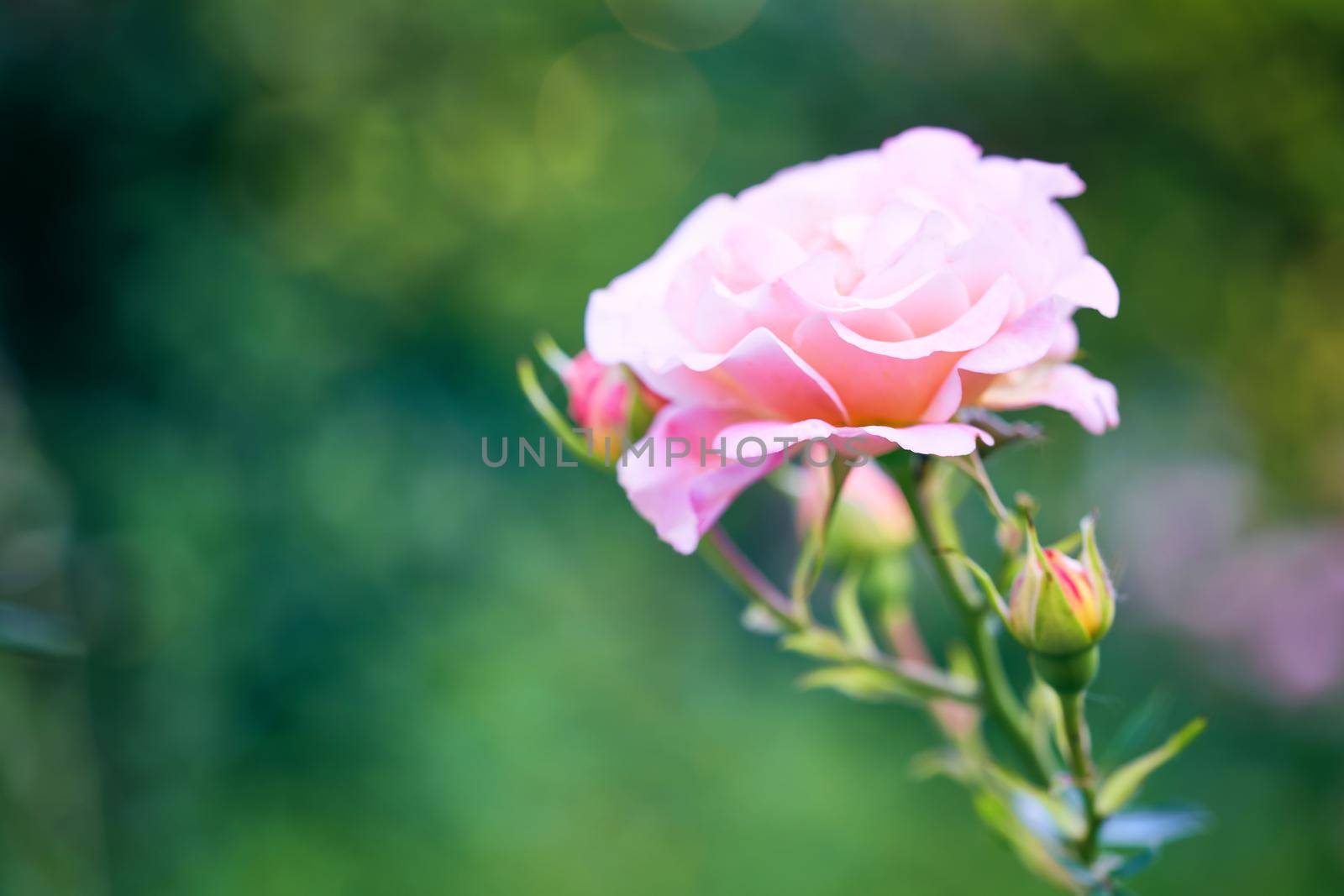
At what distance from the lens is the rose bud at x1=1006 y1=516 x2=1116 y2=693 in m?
0.43

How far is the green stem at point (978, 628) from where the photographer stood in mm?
493

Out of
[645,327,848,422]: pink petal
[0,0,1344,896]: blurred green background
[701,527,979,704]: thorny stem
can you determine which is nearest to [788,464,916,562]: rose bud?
[701,527,979,704]: thorny stem

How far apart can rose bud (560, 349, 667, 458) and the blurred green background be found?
3.42 ft

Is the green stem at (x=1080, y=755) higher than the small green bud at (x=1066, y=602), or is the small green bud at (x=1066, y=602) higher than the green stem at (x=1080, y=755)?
the small green bud at (x=1066, y=602)

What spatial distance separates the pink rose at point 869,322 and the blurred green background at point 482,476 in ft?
3.79

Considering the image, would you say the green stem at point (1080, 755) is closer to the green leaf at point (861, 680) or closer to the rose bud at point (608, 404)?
the green leaf at point (861, 680)

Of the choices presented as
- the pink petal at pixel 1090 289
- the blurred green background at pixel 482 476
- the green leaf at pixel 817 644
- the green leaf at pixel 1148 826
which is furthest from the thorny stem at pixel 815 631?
the blurred green background at pixel 482 476

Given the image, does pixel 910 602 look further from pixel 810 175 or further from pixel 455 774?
pixel 810 175

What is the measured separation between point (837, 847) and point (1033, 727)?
1087 millimetres

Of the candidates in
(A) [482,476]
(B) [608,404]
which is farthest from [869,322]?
(A) [482,476]

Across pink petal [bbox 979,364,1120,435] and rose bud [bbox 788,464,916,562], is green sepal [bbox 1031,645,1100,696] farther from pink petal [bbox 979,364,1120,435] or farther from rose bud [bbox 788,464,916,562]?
rose bud [bbox 788,464,916,562]

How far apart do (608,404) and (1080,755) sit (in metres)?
0.31

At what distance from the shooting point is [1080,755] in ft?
1.53

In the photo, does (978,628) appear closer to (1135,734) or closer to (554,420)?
(1135,734)
